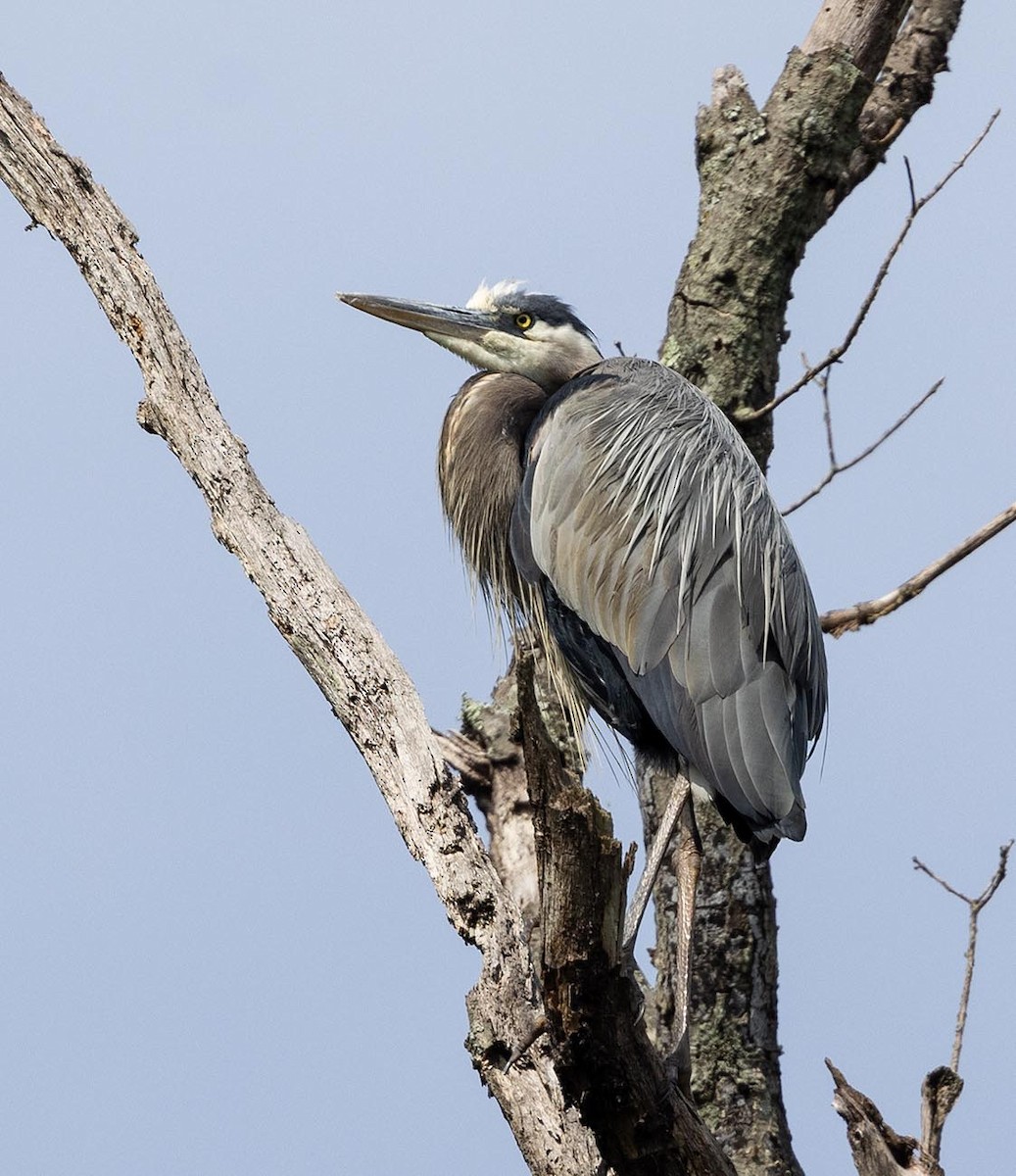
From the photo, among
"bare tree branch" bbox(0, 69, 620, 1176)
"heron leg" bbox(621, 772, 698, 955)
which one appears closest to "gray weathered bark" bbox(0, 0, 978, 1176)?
"bare tree branch" bbox(0, 69, 620, 1176)

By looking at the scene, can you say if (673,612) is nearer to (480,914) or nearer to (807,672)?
(807,672)

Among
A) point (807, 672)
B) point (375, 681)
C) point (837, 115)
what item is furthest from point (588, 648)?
point (837, 115)

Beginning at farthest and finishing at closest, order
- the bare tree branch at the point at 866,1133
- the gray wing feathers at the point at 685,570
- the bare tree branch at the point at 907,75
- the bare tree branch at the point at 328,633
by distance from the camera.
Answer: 1. the bare tree branch at the point at 907,75
2. the gray wing feathers at the point at 685,570
3. the bare tree branch at the point at 866,1133
4. the bare tree branch at the point at 328,633

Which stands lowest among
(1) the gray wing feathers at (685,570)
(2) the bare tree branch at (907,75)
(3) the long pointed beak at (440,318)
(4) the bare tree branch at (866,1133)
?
(4) the bare tree branch at (866,1133)

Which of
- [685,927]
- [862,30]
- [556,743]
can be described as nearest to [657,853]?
[685,927]

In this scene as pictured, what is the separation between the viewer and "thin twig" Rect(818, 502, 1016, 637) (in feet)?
11.6

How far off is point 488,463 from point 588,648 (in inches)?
25.3

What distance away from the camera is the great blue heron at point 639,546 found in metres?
3.16

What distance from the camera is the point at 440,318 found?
385 cm

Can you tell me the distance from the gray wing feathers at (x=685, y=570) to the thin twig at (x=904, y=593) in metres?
0.26

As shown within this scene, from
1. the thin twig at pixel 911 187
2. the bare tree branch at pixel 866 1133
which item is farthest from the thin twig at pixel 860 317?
the bare tree branch at pixel 866 1133

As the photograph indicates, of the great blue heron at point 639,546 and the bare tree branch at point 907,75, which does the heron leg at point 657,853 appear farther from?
the bare tree branch at point 907,75

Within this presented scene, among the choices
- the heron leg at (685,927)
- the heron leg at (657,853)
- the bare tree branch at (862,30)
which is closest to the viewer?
the heron leg at (685,927)

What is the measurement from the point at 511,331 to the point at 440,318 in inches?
8.1
